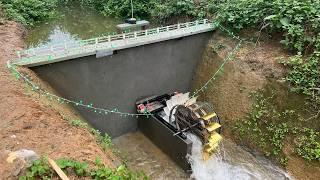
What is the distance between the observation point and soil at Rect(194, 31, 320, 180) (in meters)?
15.6

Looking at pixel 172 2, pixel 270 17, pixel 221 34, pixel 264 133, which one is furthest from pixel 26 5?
pixel 264 133

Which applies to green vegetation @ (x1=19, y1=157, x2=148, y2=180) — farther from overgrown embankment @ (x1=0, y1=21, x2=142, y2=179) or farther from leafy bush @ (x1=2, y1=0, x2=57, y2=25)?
leafy bush @ (x1=2, y1=0, x2=57, y2=25)

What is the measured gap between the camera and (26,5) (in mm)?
23078

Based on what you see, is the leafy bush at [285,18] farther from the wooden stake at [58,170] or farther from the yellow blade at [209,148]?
the wooden stake at [58,170]

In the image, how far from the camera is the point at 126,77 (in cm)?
1602

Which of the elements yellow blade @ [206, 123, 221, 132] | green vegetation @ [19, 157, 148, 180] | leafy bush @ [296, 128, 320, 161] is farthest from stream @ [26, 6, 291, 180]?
green vegetation @ [19, 157, 148, 180]

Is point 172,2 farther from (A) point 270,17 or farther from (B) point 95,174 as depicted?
(B) point 95,174

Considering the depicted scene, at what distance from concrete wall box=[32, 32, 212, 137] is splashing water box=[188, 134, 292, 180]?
357 cm

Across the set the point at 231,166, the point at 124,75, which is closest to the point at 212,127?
the point at 231,166

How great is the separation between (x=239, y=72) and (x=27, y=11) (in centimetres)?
1536

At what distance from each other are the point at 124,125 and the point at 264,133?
6897 millimetres

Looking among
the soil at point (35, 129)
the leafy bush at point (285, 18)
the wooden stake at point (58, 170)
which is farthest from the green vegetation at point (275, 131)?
the wooden stake at point (58, 170)

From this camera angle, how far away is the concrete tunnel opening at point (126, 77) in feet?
46.2

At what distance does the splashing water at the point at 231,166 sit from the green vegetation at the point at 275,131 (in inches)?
21.1
